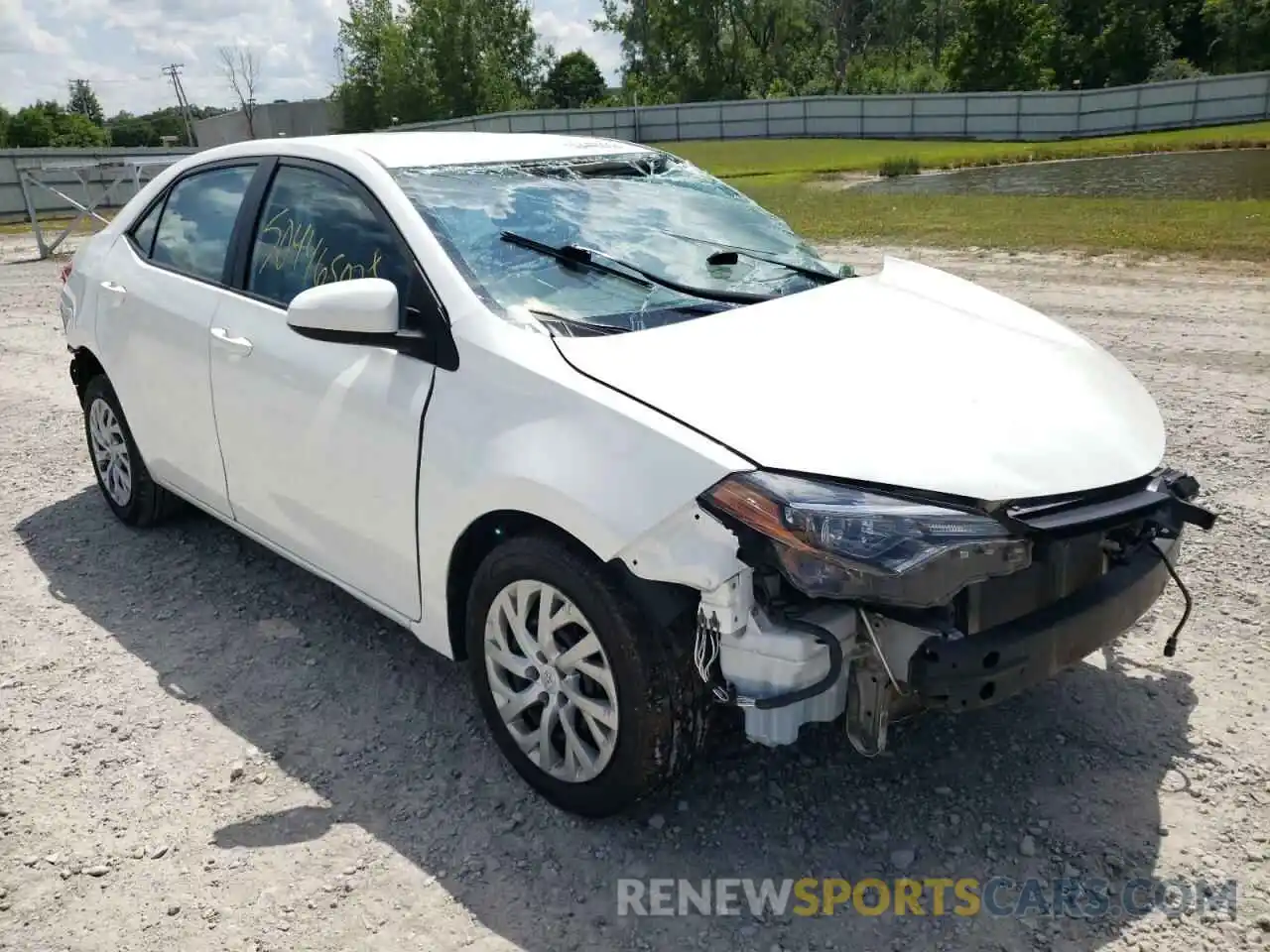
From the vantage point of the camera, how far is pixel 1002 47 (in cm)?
5309

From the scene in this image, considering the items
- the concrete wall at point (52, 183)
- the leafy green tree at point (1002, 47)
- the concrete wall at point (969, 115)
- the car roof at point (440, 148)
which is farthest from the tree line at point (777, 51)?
the car roof at point (440, 148)

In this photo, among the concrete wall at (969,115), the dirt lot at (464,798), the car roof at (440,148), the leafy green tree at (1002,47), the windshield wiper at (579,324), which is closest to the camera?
the dirt lot at (464,798)

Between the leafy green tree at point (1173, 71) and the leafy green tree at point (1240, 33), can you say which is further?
the leafy green tree at point (1173, 71)

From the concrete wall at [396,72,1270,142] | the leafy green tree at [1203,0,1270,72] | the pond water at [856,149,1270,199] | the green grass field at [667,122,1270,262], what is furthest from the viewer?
the leafy green tree at [1203,0,1270,72]

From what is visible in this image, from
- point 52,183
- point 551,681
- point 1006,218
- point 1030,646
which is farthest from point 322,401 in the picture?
point 52,183

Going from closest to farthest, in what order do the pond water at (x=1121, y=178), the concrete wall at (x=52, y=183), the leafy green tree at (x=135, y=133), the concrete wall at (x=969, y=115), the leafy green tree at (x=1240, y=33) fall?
the pond water at (x=1121, y=178) < the concrete wall at (x=52, y=183) < the concrete wall at (x=969, y=115) < the leafy green tree at (x=1240, y=33) < the leafy green tree at (x=135, y=133)

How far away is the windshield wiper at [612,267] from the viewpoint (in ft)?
11.0

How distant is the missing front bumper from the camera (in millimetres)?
2439

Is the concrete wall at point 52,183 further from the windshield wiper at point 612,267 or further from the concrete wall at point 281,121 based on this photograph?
the concrete wall at point 281,121

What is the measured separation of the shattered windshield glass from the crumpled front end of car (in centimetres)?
95

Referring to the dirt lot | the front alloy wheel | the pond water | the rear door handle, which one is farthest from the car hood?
the pond water

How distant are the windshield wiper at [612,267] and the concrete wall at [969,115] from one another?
3865cm

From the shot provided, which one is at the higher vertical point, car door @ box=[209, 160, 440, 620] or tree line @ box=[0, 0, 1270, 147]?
tree line @ box=[0, 0, 1270, 147]

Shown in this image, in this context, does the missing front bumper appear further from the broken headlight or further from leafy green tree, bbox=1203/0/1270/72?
leafy green tree, bbox=1203/0/1270/72
